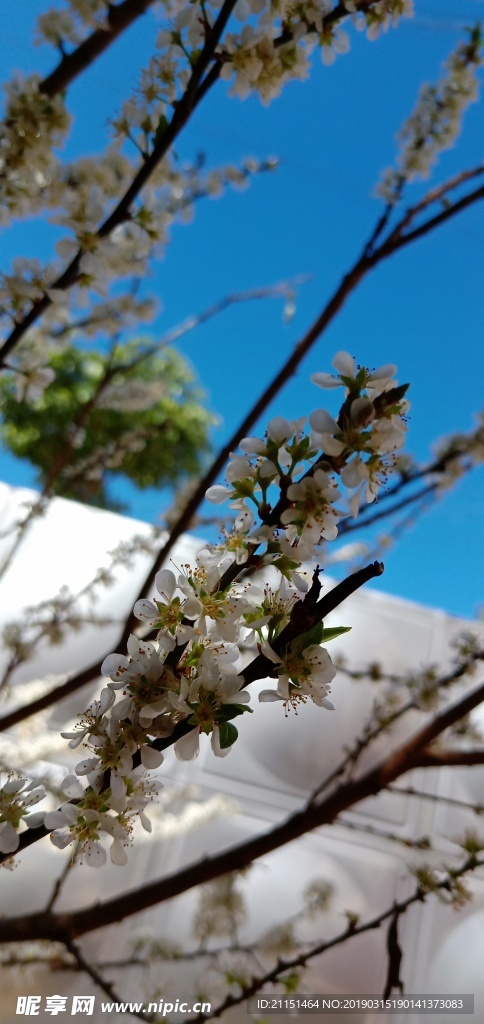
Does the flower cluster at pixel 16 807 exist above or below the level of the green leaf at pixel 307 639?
below

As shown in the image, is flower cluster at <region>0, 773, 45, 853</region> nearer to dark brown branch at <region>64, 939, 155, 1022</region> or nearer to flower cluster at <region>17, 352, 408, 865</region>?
flower cluster at <region>17, 352, 408, 865</region>

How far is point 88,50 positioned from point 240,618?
64cm

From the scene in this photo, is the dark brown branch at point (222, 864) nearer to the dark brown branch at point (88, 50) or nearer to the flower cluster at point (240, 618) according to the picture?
the flower cluster at point (240, 618)

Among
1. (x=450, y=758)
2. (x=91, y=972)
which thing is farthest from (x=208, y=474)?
(x=91, y=972)

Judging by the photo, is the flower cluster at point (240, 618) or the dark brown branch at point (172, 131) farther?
the dark brown branch at point (172, 131)

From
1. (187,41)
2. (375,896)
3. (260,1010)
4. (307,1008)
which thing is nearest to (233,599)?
(187,41)

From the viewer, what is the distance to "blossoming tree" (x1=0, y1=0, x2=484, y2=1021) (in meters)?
0.28

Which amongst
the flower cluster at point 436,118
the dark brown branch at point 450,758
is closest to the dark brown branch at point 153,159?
the flower cluster at point 436,118

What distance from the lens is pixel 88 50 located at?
26.5 inches

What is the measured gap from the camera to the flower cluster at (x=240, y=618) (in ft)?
0.91

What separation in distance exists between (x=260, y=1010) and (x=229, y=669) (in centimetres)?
99

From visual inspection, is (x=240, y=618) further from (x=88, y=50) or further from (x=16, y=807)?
(x=88, y=50)

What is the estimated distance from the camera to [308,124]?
1578 mm

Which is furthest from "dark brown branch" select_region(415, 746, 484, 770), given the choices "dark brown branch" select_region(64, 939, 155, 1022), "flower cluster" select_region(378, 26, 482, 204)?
"flower cluster" select_region(378, 26, 482, 204)
